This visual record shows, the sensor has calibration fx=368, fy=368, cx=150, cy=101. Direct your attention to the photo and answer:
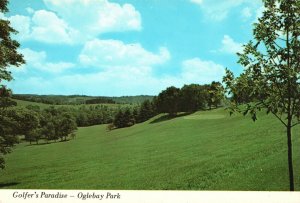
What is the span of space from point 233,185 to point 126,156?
754 centimetres

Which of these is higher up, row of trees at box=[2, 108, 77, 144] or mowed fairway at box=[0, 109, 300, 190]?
row of trees at box=[2, 108, 77, 144]

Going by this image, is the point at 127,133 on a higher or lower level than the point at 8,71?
lower

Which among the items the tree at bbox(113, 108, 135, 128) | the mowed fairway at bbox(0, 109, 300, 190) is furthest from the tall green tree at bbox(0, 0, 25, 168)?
the tree at bbox(113, 108, 135, 128)

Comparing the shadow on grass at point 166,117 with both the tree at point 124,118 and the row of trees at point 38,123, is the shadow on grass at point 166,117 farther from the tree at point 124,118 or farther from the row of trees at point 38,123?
the row of trees at point 38,123

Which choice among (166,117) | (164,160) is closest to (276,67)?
(164,160)

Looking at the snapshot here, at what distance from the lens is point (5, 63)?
17453 mm

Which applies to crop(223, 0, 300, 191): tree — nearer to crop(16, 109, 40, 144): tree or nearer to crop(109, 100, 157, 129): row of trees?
crop(16, 109, 40, 144): tree

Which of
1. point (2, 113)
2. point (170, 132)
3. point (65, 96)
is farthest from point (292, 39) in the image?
point (170, 132)

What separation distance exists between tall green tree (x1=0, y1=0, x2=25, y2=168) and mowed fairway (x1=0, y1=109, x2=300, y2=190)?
3.72 feet

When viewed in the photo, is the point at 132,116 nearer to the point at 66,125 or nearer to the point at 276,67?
the point at 66,125

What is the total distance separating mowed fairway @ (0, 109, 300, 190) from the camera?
15.8m

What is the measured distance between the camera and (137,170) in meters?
18.0

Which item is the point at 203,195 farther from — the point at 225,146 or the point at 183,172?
the point at 225,146

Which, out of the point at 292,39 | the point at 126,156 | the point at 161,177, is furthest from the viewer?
the point at 126,156
